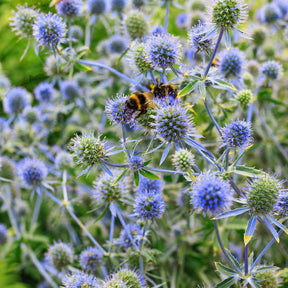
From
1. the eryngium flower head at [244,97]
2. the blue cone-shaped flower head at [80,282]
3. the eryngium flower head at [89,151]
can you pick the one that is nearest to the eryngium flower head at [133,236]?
the blue cone-shaped flower head at [80,282]

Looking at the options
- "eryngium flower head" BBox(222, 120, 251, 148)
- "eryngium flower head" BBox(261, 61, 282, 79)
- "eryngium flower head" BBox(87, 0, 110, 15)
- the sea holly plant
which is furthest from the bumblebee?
"eryngium flower head" BBox(87, 0, 110, 15)

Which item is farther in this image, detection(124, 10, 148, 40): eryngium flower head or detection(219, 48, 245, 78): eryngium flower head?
detection(124, 10, 148, 40): eryngium flower head

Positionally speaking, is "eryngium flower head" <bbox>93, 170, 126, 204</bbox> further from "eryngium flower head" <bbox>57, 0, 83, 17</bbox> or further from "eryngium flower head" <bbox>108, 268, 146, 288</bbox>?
"eryngium flower head" <bbox>57, 0, 83, 17</bbox>

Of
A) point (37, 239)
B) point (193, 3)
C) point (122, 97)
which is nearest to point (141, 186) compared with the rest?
point (122, 97)

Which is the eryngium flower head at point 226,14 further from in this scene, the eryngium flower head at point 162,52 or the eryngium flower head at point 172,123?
the eryngium flower head at point 172,123

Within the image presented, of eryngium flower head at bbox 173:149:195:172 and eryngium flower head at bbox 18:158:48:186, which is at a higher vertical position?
eryngium flower head at bbox 173:149:195:172

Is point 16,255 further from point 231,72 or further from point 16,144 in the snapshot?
point 231,72
